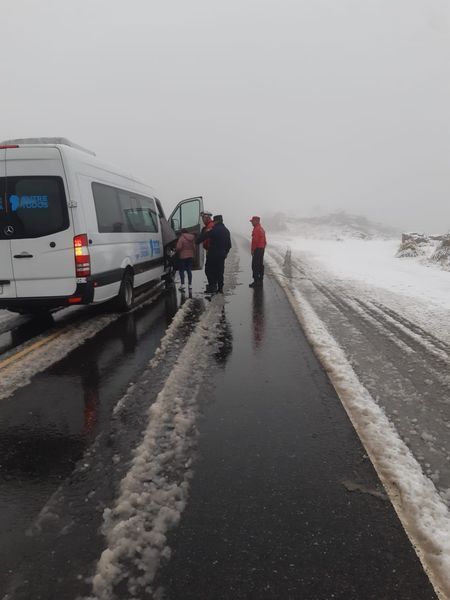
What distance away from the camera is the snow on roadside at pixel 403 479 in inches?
85.9

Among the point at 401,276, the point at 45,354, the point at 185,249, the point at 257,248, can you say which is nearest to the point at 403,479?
the point at 45,354

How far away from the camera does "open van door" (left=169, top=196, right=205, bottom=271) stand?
10.7m

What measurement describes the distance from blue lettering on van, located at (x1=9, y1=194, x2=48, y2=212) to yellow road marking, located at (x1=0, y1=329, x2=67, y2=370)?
1.91 meters

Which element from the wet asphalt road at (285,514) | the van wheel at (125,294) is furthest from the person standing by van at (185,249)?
the wet asphalt road at (285,514)

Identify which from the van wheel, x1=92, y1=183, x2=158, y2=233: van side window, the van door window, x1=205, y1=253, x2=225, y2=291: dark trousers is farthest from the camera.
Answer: the van door window

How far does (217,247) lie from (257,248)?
154 cm

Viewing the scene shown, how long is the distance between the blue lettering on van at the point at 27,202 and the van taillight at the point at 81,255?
66cm

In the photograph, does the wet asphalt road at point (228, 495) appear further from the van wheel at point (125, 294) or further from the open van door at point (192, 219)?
the open van door at point (192, 219)

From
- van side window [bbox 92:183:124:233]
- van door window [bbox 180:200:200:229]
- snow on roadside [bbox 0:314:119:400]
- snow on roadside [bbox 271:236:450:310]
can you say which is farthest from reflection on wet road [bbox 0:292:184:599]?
snow on roadside [bbox 271:236:450:310]

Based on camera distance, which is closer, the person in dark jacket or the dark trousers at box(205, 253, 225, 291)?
the person in dark jacket

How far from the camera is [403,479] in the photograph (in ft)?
9.19

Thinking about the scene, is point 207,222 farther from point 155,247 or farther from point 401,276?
point 401,276

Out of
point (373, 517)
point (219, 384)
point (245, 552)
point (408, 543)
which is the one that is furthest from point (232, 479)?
A: point (219, 384)

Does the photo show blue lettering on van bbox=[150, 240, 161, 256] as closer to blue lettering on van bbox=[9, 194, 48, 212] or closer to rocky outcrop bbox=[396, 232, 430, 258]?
blue lettering on van bbox=[9, 194, 48, 212]
